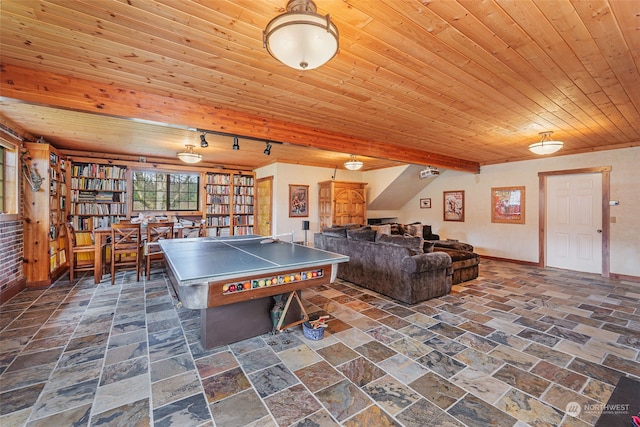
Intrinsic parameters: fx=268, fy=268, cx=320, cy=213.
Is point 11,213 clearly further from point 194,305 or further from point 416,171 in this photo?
point 416,171

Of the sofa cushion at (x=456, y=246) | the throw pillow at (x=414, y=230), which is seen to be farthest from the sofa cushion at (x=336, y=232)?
the sofa cushion at (x=456, y=246)

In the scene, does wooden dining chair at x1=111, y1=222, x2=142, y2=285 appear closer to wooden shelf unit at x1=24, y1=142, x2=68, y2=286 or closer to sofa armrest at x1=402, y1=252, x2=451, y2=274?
wooden shelf unit at x1=24, y1=142, x2=68, y2=286

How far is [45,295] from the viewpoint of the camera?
376 centimetres

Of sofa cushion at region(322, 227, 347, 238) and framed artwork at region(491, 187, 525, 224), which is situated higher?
framed artwork at region(491, 187, 525, 224)

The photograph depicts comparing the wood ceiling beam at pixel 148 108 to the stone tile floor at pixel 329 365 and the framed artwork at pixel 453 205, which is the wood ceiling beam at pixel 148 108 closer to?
the stone tile floor at pixel 329 365

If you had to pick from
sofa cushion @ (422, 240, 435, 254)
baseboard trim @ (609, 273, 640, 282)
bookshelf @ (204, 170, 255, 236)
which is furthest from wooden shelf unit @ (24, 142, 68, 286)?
baseboard trim @ (609, 273, 640, 282)

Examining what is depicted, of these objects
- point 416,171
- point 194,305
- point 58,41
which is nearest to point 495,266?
point 416,171

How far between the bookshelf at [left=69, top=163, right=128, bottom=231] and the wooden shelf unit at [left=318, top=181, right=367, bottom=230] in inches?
182

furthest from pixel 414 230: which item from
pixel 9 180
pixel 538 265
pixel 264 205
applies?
pixel 9 180

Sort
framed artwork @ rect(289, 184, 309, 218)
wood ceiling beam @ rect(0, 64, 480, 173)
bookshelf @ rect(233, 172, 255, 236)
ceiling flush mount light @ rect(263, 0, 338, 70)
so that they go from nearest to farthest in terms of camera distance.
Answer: ceiling flush mount light @ rect(263, 0, 338, 70) → wood ceiling beam @ rect(0, 64, 480, 173) → framed artwork @ rect(289, 184, 309, 218) → bookshelf @ rect(233, 172, 255, 236)

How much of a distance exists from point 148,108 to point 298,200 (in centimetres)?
434

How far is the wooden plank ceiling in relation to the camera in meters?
1.67

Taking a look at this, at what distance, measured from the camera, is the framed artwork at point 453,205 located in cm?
724

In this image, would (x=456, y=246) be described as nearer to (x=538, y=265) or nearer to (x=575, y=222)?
(x=538, y=265)
